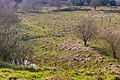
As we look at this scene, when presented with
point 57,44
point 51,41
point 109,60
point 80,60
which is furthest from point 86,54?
point 51,41

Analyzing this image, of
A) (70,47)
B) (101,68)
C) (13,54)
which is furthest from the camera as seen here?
(70,47)

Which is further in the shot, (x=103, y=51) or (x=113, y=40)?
(x=103, y=51)

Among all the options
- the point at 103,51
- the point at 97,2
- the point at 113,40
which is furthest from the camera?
the point at 97,2

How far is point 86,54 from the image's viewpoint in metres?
27.0

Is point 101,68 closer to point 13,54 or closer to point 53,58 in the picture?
point 53,58

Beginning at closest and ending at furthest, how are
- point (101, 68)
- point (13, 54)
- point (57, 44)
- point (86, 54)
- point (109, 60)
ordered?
point (13, 54) → point (101, 68) → point (109, 60) → point (86, 54) → point (57, 44)

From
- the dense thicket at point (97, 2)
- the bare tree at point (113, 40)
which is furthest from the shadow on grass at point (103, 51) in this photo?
the dense thicket at point (97, 2)

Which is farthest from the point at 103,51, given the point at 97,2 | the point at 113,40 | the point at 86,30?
the point at 97,2

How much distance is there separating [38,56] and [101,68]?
997 centimetres

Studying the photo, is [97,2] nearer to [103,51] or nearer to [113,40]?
[103,51]

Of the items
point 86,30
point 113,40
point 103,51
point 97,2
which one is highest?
point 97,2

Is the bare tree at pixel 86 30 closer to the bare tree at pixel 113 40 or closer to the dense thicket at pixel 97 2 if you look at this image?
the bare tree at pixel 113 40

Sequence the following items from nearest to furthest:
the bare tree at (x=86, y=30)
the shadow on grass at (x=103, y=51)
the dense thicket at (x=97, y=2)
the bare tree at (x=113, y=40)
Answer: the bare tree at (x=113, y=40)
the shadow on grass at (x=103, y=51)
the bare tree at (x=86, y=30)
the dense thicket at (x=97, y=2)

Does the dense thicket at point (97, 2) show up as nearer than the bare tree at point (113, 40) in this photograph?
No
